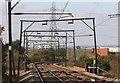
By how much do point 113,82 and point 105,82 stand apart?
751mm

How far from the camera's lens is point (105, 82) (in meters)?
16.3

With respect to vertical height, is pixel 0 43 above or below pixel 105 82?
above

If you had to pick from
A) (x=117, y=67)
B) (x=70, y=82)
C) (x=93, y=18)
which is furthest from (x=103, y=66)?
(x=70, y=82)

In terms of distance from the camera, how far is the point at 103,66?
1407 inches

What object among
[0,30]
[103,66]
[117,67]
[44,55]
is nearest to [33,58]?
[44,55]

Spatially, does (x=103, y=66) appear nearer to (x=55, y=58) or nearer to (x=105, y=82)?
(x=105, y=82)

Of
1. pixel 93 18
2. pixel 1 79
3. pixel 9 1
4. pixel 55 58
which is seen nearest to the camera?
pixel 9 1

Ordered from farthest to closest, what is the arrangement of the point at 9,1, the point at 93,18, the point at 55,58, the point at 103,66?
the point at 55,58 → the point at 103,66 → the point at 93,18 → the point at 9,1

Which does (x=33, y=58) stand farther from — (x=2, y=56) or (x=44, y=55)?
(x=2, y=56)

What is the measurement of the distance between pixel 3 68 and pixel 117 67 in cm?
1589

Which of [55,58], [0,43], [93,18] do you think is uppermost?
[93,18]

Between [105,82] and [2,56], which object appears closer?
[105,82]

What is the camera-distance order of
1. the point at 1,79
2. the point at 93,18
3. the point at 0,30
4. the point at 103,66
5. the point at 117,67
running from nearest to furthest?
the point at 1,79 → the point at 0,30 → the point at 93,18 → the point at 117,67 → the point at 103,66

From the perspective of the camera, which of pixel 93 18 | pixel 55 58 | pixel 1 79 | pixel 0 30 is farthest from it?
pixel 55 58
